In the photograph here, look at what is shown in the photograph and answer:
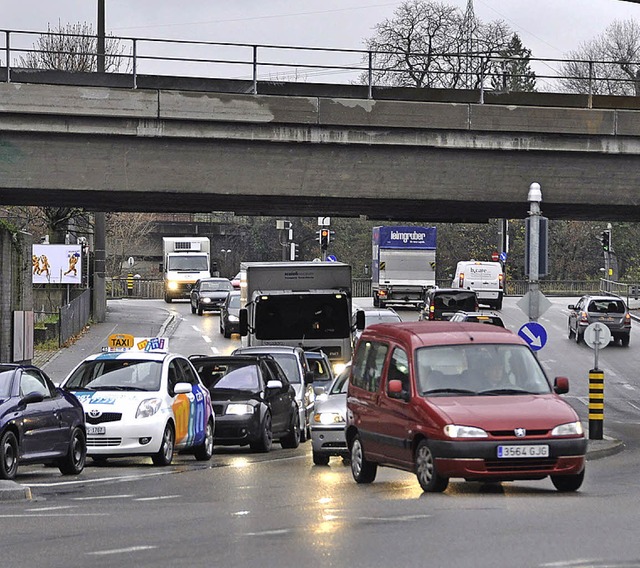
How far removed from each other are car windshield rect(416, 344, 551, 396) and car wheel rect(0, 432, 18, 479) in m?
4.82

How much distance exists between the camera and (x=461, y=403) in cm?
1434

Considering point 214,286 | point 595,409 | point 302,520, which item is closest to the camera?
point 302,520

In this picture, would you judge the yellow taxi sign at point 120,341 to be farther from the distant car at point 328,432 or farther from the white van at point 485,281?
the white van at point 485,281

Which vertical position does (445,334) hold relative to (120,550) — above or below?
above

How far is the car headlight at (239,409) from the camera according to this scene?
22438 millimetres

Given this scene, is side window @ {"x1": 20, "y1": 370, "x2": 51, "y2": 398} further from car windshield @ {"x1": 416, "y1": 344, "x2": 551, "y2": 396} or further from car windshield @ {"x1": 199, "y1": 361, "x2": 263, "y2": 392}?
car windshield @ {"x1": 199, "y1": 361, "x2": 263, "y2": 392}

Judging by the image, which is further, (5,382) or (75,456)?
(75,456)

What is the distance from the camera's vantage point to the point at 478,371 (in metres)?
14.9

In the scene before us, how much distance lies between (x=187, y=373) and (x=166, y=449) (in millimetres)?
1831

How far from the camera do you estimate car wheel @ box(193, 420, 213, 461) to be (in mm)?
20703

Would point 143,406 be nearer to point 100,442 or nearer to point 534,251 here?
point 100,442

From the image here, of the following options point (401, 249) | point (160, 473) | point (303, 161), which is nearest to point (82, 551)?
point (160, 473)

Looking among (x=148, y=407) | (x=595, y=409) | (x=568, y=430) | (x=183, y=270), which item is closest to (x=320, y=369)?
(x=595, y=409)

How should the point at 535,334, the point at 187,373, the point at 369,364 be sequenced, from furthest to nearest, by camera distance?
1. the point at 535,334
2. the point at 187,373
3. the point at 369,364
